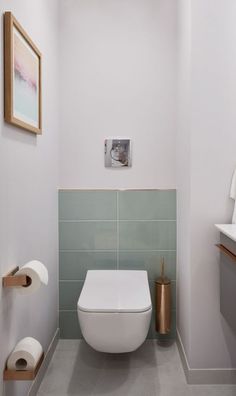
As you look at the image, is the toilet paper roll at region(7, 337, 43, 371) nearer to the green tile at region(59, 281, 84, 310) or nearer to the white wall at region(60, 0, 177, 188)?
the green tile at region(59, 281, 84, 310)

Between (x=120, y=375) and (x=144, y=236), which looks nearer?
(x=120, y=375)

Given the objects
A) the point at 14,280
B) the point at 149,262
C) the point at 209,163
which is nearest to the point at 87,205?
the point at 149,262

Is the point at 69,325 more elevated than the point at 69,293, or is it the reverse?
the point at 69,293

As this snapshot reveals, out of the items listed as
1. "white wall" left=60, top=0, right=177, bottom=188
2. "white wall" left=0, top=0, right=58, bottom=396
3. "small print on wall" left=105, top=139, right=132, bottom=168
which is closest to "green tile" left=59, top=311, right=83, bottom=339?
"white wall" left=0, top=0, right=58, bottom=396

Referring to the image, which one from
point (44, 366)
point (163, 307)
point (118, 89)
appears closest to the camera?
point (44, 366)

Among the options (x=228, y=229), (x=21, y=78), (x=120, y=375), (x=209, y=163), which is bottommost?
(x=120, y=375)

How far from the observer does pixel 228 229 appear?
1790 millimetres

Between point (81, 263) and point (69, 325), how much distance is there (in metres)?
0.45

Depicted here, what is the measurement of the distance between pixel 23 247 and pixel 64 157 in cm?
103

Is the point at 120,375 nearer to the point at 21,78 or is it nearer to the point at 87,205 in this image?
the point at 87,205

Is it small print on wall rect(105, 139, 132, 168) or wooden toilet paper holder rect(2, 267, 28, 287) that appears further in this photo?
small print on wall rect(105, 139, 132, 168)

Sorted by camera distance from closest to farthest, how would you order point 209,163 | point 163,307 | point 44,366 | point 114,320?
point 114,320, point 209,163, point 44,366, point 163,307

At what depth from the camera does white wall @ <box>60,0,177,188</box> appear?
2.50 meters

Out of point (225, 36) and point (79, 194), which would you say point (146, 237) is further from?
point (225, 36)
